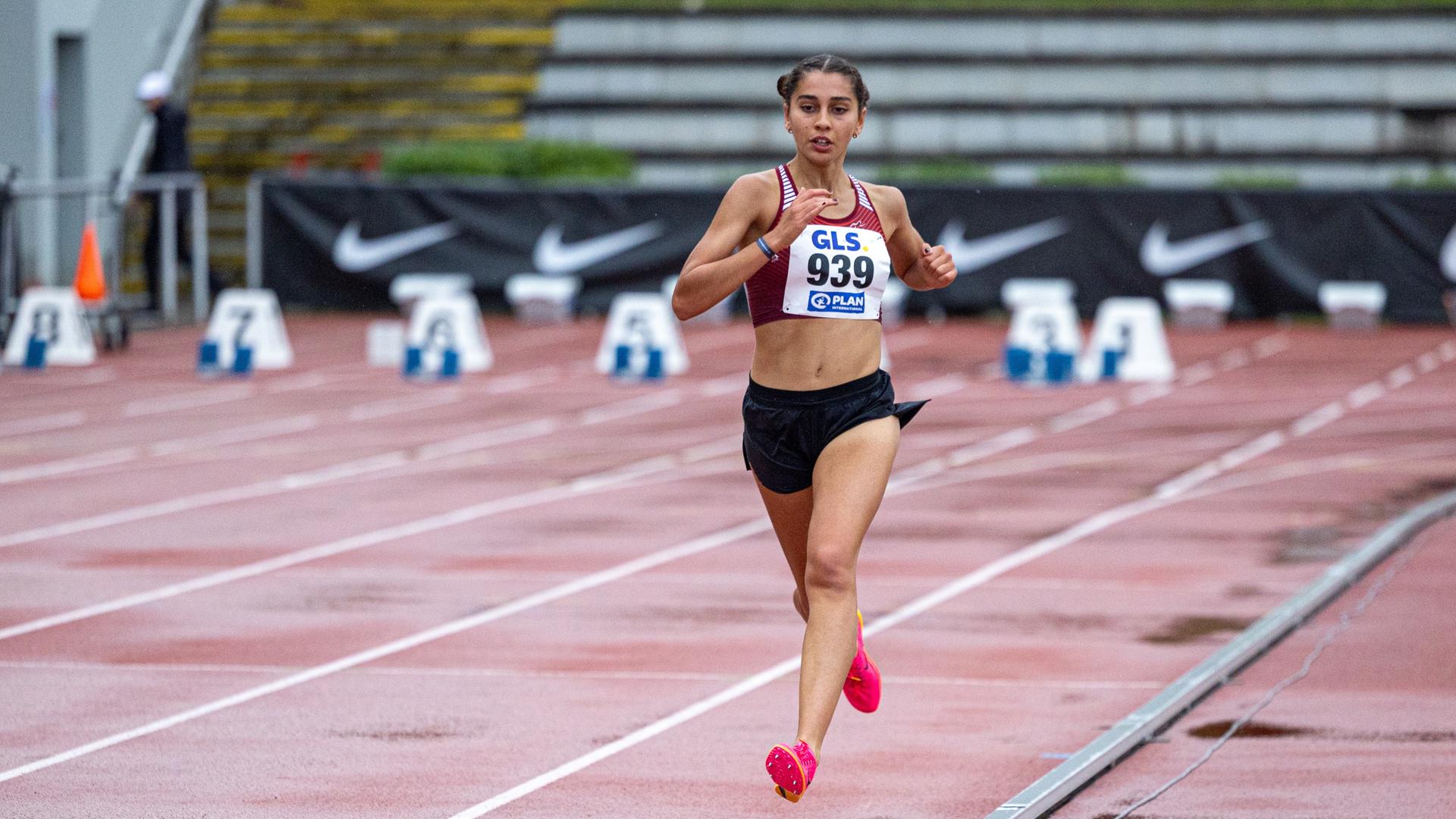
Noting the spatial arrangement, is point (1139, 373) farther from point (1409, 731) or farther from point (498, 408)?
point (1409, 731)

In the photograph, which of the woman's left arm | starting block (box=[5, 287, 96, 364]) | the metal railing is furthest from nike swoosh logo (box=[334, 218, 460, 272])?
the woman's left arm

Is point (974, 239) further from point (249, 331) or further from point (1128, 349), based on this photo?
point (249, 331)

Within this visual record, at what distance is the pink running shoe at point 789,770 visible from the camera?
17.4 feet

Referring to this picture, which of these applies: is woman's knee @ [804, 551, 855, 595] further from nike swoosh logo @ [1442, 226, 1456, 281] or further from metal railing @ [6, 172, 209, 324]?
nike swoosh logo @ [1442, 226, 1456, 281]

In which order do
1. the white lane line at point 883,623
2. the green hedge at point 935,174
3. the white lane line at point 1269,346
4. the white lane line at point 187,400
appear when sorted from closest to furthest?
the white lane line at point 883,623, the white lane line at point 187,400, the white lane line at point 1269,346, the green hedge at point 935,174

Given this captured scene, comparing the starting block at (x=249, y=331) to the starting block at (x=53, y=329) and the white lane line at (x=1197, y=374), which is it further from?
the white lane line at (x=1197, y=374)

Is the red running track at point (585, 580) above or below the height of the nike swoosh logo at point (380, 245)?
above

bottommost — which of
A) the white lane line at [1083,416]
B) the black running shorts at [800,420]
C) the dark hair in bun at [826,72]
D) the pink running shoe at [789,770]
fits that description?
the white lane line at [1083,416]

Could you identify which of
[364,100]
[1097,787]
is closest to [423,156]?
[364,100]

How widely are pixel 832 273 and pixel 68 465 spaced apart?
10010 millimetres

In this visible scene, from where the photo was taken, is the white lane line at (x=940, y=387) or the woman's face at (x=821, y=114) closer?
the woman's face at (x=821, y=114)

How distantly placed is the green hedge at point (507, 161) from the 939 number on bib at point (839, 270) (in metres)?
22.2

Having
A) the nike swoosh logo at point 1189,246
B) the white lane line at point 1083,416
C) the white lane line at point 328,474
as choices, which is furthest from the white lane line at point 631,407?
the nike swoosh logo at point 1189,246

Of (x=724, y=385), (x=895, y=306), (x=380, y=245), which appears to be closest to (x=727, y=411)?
(x=724, y=385)
